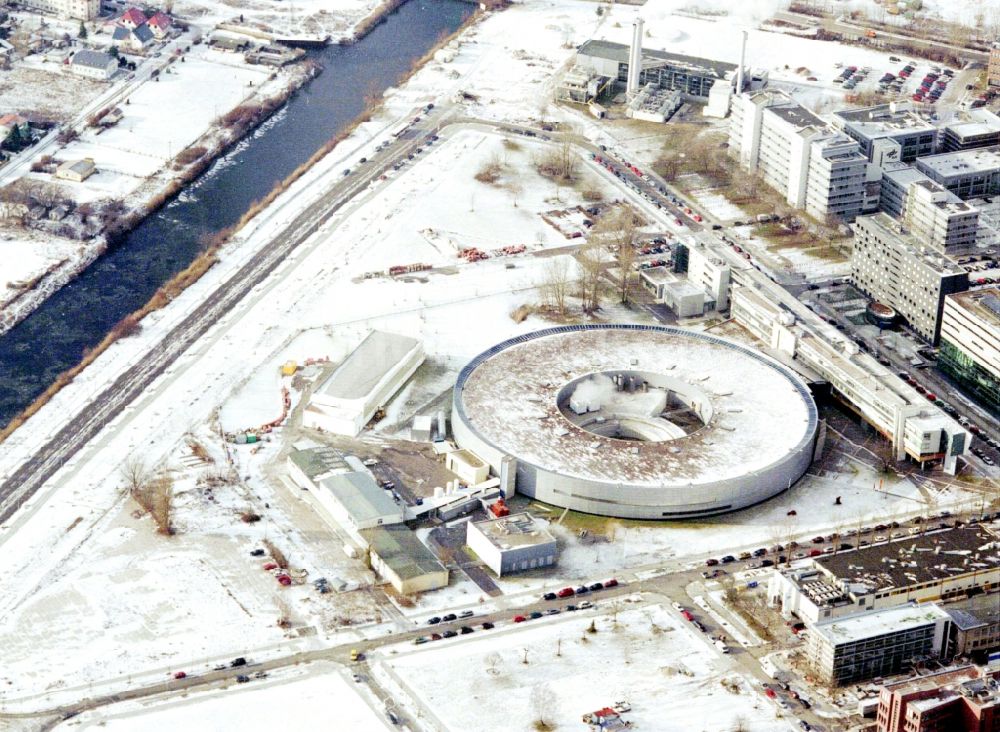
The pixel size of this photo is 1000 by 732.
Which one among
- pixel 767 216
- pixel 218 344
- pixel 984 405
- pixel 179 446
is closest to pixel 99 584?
pixel 179 446

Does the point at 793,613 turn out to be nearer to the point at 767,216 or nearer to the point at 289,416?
the point at 289,416

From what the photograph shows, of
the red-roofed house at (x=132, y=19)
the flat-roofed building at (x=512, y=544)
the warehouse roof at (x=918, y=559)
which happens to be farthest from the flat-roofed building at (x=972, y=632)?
the red-roofed house at (x=132, y=19)

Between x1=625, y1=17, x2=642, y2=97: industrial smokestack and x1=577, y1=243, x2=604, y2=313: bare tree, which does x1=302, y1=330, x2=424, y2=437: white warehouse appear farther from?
x1=625, y1=17, x2=642, y2=97: industrial smokestack

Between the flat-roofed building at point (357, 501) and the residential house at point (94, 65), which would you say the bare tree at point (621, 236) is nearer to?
the flat-roofed building at point (357, 501)

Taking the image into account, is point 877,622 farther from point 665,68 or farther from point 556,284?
point 665,68

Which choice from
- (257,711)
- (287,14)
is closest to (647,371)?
(257,711)
